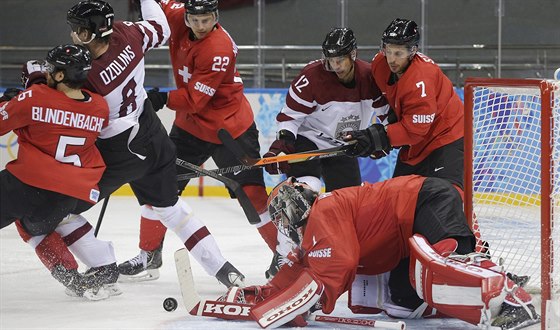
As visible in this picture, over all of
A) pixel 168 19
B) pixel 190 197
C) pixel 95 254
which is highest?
pixel 168 19

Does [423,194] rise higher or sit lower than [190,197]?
higher

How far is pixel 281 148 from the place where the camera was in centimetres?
427

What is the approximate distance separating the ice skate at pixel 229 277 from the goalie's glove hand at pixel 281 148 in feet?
1.57

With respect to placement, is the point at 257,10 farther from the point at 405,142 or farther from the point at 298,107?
the point at 405,142

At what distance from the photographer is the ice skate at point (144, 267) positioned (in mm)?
4324

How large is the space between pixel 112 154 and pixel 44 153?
1.24ft

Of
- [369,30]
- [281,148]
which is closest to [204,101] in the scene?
[281,148]

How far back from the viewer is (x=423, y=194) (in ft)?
10.9

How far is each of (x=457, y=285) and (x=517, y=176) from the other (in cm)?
142

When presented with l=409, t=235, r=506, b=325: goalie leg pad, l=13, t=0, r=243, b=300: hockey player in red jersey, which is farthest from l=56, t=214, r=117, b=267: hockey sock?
l=409, t=235, r=506, b=325: goalie leg pad

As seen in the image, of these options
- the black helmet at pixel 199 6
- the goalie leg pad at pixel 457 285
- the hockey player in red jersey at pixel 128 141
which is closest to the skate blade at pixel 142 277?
the hockey player in red jersey at pixel 128 141

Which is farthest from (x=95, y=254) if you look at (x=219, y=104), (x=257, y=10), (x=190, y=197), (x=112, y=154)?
(x=257, y=10)

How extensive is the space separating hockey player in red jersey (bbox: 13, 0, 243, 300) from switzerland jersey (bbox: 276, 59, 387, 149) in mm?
575

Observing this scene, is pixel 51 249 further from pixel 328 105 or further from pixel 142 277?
pixel 328 105
